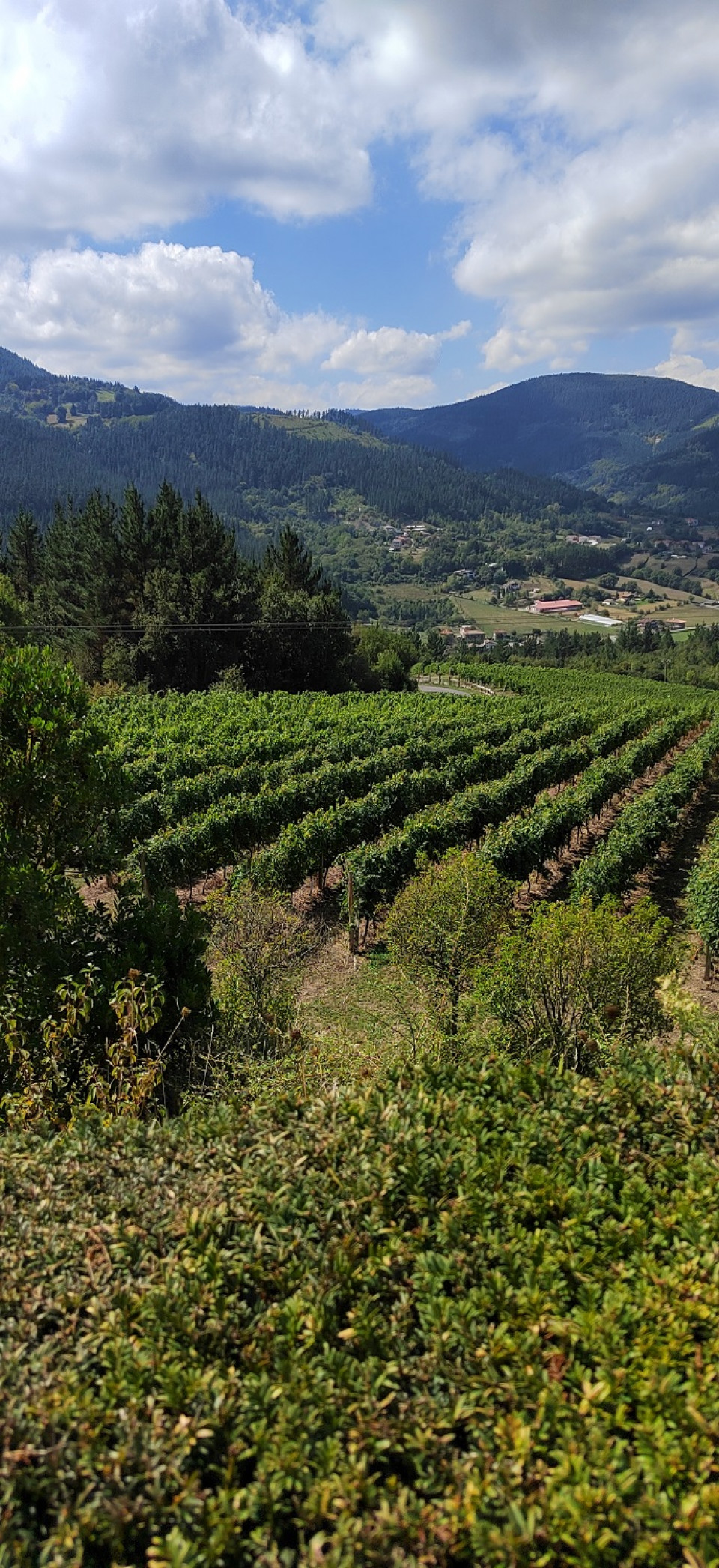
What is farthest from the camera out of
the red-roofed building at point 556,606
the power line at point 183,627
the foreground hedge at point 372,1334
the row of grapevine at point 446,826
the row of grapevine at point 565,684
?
the red-roofed building at point 556,606

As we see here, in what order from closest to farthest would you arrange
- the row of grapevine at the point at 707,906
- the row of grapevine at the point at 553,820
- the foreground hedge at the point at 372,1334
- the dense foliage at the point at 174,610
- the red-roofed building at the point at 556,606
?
1. the foreground hedge at the point at 372,1334
2. the row of grapevine at the point at 707,906
3. the row of grapevine at the point at 553,820
4. the dense foliage at the point at 174,610
5. the red-roofed building at the point at 556,606

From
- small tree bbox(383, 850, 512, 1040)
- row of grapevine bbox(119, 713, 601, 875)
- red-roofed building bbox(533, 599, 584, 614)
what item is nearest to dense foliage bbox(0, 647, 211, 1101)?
small tree bbox(383, 850, 512, 1040)

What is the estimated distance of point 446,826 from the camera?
1847cm

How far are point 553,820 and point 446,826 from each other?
122 inches

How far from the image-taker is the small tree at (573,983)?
8516mm

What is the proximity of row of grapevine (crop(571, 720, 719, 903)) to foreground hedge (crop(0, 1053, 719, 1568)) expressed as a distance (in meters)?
10.2

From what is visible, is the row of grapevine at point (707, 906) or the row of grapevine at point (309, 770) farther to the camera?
the row of grapevine at point (309, 770)

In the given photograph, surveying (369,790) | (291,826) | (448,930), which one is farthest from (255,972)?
(369,790)

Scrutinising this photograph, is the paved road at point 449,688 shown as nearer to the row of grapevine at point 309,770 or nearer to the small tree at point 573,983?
the row of grapevine at point 309,770

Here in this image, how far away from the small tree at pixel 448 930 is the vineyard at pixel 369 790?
3.85m

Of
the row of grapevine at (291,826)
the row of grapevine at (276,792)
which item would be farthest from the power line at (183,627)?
the row of grapevine at (291,826)

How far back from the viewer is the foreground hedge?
256cm

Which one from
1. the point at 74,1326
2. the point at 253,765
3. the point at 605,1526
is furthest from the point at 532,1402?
the point at 253,765

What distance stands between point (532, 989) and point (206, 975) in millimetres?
4009
